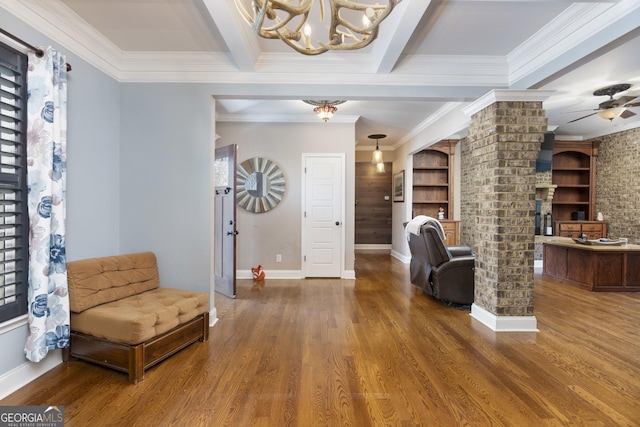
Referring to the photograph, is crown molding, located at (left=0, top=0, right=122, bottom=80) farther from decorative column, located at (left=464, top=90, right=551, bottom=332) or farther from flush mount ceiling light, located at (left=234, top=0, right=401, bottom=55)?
decorative column, located at (left=464, top=90, right=551, bottom=332)

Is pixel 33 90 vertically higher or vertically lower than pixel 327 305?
higher

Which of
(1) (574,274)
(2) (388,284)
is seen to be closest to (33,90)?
(2) (388,284)

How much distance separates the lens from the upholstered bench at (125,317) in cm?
203

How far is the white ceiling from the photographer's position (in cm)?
217

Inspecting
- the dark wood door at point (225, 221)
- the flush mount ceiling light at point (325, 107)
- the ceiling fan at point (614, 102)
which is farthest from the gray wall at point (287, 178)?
the ceiling fan at point (614, 102)

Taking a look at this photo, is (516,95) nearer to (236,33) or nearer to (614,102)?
(614,102)

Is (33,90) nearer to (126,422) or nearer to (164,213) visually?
(164,213)

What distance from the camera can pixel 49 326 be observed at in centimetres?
206

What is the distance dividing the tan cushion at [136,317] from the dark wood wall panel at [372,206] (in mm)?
6054

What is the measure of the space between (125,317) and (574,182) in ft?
28.5

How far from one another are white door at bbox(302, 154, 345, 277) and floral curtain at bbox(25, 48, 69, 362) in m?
3.31

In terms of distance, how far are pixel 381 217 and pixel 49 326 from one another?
281 inches

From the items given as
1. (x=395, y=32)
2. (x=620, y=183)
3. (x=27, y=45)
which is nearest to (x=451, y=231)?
(x=620, y=183)

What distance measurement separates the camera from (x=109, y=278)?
95.7 inches
